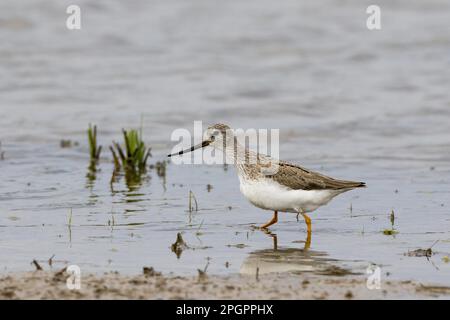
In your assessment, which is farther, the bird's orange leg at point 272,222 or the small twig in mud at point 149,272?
the bird's orange leg at point 272,222

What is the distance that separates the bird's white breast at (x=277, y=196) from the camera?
9719 mm

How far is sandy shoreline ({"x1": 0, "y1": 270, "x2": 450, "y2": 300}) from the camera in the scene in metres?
7.22

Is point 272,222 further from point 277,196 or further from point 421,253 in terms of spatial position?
point 421,253

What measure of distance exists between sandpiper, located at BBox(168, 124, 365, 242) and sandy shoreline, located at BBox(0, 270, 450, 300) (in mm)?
1878

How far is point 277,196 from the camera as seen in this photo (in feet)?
31.9

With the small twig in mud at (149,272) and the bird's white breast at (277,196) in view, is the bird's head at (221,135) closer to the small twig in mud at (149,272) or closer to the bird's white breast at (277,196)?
the bird's white breast at (277,196)

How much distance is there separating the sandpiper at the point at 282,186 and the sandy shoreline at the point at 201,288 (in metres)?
1.88

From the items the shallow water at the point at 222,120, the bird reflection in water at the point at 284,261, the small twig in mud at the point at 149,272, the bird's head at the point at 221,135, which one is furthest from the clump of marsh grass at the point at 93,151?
the small twig in mud at the point at 149,272

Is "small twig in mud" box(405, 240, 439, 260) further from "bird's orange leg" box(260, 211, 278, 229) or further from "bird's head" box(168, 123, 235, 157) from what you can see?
"bird's head" box(168, 123, 235, 157)

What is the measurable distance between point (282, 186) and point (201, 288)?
105 inches

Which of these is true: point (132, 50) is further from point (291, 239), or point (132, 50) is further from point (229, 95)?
point (291, 239)

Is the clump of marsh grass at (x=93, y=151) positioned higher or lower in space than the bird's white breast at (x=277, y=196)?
higher

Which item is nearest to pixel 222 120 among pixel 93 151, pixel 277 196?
pixel 93 151

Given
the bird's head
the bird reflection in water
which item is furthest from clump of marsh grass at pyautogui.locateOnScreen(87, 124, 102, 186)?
the bird reflection in water
